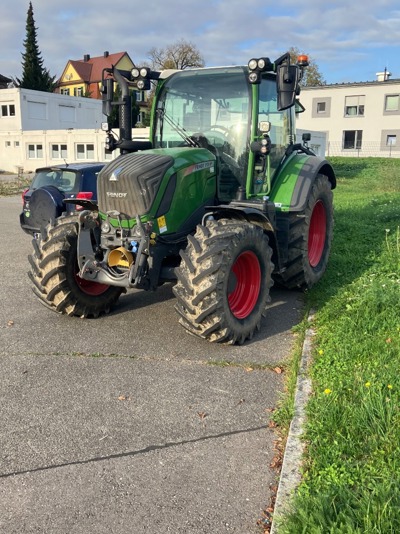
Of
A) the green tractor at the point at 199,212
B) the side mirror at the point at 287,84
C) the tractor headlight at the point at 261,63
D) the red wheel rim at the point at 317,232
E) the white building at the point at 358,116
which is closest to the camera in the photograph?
the green tractor at the point at 199,212

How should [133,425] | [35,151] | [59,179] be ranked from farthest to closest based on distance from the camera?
[35,151]
[59,179]
[133,425]

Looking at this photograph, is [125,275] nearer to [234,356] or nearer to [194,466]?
[234,356]

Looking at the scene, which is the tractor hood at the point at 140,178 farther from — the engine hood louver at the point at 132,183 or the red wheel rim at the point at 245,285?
the red wheel rim at the point at 245,285

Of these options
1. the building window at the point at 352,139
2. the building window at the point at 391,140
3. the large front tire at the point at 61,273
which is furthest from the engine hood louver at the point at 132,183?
the building window at the point at 352,139

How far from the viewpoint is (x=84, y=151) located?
32656 mm

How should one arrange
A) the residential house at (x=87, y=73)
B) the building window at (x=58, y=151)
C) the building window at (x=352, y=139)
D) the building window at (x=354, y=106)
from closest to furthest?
the building window at (x=58, y=151) → the building window at (x=354, y=106) → the building window at (x=352, y=139) → the residential house at (x=87, y=73)

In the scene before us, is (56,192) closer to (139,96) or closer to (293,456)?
(139,96)

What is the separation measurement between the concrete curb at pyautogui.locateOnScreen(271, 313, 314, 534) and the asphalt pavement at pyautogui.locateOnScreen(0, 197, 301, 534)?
12cm

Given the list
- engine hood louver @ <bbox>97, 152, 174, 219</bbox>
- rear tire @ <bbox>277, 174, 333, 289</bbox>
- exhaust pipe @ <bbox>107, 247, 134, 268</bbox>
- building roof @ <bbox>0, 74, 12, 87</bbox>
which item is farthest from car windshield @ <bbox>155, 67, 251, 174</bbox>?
building roof @ <bbox>0, 74, 12, 87</bbox>

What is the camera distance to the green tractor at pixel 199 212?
15.5 ft

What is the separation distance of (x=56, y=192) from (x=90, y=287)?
4052 millimetres

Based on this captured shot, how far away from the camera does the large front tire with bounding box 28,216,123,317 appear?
5273 mm

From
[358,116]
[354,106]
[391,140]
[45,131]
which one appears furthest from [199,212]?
[354,106]

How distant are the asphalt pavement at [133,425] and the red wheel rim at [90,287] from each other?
11.3 inches
